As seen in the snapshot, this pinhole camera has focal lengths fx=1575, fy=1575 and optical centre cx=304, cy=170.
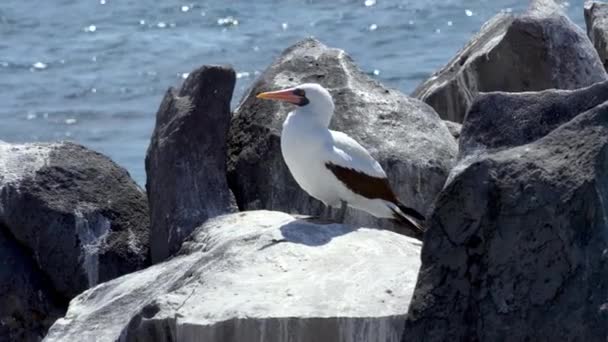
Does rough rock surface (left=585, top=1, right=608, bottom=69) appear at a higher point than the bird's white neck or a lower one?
higher

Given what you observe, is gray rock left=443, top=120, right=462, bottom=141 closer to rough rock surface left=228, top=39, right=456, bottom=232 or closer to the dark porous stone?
rough rock surface left=228, top=39, right=456, bottom=232

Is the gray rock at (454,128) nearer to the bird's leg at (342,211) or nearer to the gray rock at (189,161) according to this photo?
the bird's leg at (342,211)

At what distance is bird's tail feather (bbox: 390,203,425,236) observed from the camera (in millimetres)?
9109

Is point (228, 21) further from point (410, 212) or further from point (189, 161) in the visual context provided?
point (410, 212)

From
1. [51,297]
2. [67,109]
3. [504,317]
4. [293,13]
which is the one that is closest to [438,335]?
Result: [504,317]

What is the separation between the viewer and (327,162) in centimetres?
892

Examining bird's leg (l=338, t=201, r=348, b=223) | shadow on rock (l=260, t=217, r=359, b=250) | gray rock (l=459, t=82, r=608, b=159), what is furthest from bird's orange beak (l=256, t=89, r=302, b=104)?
gray rock (l=459, t=82, r=608, b=159)

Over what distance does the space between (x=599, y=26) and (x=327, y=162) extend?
169 inches

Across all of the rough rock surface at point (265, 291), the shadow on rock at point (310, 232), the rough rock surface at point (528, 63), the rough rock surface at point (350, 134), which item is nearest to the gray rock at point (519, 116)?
the rough rock surface at point (265, 291)

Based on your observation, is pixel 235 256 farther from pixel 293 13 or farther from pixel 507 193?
pixel 293 13

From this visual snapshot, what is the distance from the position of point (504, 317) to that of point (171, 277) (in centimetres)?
220

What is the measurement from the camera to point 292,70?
34.1 feet

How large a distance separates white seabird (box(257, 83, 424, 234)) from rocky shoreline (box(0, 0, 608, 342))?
1.22 feet

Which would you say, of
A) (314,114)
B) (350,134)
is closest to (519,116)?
(314,114)
